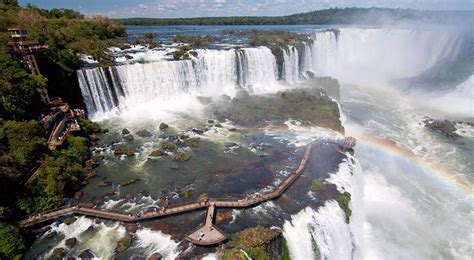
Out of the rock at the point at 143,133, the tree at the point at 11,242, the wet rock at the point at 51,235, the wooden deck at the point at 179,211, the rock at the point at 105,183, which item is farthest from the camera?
the rock at the point at 143,133

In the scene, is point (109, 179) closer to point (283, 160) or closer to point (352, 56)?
point (283, 160)

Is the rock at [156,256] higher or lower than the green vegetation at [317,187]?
higher

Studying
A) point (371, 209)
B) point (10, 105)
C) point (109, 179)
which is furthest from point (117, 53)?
point (371, 209)

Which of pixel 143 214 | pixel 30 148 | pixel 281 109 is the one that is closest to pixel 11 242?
pixel 143 214

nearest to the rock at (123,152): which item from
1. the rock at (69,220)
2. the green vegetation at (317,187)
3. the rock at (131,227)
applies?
the rock at (69,220)

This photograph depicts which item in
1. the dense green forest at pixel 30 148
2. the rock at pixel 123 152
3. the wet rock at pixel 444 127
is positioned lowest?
the wet rock at pixel 444 127

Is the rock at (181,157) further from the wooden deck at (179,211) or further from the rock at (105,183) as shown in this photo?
the wooden deck at (179,211)

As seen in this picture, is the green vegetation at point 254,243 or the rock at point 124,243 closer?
the green vegetation at point 254,243

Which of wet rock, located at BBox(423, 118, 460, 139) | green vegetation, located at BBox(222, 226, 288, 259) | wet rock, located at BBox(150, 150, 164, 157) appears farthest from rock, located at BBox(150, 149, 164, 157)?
wet rock, located at BBox(423, 118, 460, 139)

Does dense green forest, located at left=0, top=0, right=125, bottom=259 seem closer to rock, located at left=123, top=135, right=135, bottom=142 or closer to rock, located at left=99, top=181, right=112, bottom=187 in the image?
rock, located at left=99, top=181, right=112, bottom=187
